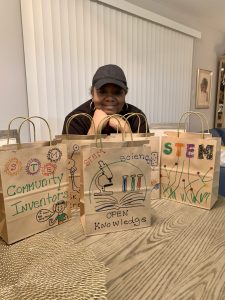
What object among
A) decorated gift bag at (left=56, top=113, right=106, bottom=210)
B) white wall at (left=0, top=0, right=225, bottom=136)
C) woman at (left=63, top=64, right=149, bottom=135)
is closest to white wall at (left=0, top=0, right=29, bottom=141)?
white wall at (left=0, top=0, right=225, bottom=136)

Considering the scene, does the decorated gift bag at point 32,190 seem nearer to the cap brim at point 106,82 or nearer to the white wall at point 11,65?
the cap brim at point 106,82

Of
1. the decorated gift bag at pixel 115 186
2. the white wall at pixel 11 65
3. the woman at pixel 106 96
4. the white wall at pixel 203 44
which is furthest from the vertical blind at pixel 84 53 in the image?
the decorated gift bag at pixel 115 186

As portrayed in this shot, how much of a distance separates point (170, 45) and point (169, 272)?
291 centimetres

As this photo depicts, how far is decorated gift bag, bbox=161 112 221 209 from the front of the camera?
2.55ft

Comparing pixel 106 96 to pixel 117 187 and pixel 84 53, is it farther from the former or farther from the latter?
pixel 84 53

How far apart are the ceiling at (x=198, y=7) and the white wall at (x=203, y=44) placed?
3cm

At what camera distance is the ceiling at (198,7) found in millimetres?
2648

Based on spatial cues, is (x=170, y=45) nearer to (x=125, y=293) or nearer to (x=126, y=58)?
(x=126, y=58)

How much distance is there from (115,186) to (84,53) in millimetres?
1791

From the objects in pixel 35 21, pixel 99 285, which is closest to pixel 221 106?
pixel 35 21

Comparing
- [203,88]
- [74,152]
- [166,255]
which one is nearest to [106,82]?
Result: [74,152]

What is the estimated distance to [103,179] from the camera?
2.12ft

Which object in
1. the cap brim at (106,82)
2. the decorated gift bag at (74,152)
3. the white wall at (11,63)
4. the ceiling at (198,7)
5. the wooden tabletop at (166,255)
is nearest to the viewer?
the wooden tabletop at (166,255)

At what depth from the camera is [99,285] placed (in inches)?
17.1
